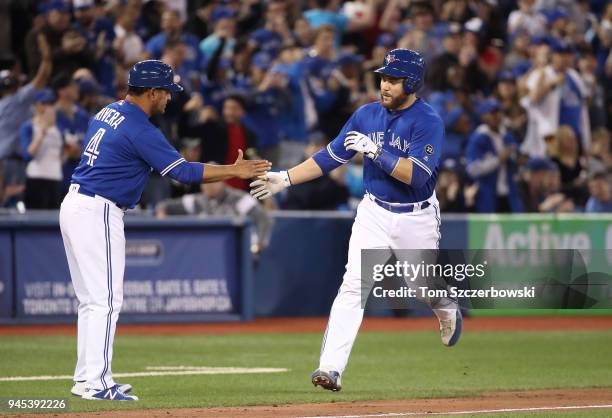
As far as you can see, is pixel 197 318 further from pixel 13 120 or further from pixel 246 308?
pixel 13 120

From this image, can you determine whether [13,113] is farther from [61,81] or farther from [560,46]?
[560,46]

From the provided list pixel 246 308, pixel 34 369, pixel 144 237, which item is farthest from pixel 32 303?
pixel 34 369

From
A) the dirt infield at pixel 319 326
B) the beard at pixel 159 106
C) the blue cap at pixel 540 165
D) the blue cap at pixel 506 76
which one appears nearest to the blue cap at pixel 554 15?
the blue cap at pixel 506 76

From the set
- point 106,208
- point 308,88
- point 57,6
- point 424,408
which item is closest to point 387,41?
point 308,88

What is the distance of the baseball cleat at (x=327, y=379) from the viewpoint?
9.00 m

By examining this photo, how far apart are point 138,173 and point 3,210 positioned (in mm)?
7253

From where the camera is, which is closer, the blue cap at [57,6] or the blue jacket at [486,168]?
the blue cap at [57,6]

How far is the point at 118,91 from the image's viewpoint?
57.4 ft

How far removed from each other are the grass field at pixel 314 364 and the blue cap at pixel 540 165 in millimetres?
3788

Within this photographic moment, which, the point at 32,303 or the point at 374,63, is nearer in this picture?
the point at 32,303

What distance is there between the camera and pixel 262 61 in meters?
19.2

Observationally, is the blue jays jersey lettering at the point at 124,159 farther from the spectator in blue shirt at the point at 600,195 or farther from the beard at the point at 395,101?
the spectator in blue shirt at the point at 600,195

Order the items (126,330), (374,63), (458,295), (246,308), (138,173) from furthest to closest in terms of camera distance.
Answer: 1. (374,63)
2. (246,308)
3. (126,330)
4. (458,295)
5. (138,173)

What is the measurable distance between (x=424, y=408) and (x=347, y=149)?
199cm
